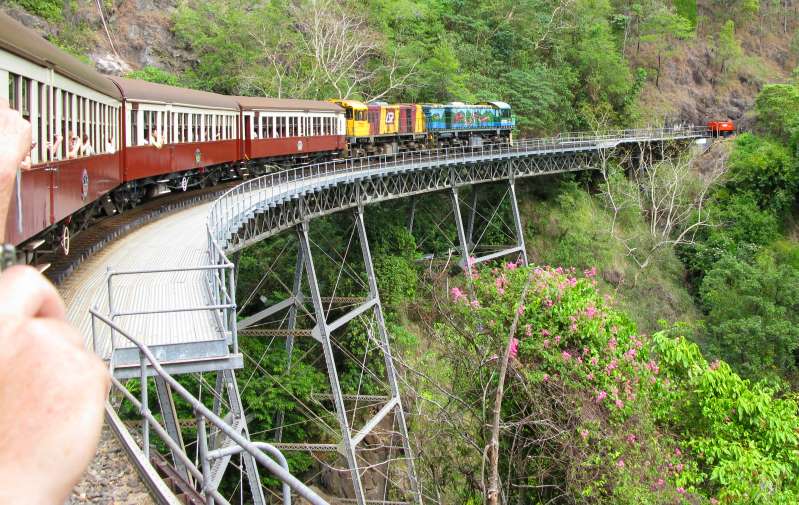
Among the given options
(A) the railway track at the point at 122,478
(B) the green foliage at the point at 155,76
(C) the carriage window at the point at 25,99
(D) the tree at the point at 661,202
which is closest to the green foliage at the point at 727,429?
(A) the railway track at the point at 122,478

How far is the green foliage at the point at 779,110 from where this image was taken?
145 ft

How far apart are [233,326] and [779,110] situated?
4370cm

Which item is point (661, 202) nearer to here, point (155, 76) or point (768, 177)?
point (768, 177)

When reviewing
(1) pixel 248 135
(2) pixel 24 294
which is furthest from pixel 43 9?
(2) pixel 24 294

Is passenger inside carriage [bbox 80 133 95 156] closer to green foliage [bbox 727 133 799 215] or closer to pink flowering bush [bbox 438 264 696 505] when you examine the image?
pink flowering bush [bbox 438 264 696 505]

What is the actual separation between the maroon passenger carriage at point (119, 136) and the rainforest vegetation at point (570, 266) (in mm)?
2899

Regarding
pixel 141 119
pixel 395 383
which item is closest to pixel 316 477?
pixel 395 383

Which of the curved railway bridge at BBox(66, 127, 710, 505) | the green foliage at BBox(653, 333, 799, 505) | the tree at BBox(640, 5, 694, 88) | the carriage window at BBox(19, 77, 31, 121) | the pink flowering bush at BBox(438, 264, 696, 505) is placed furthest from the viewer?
the tree at BBox(640, 5, 694, 88)

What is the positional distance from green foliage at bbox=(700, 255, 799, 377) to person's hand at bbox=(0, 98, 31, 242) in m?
25.8

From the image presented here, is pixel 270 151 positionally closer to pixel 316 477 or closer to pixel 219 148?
pixel 219 148

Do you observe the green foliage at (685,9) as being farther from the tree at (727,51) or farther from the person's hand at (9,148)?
the person's hand at (9,148)

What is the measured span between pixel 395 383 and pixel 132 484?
49.8ft

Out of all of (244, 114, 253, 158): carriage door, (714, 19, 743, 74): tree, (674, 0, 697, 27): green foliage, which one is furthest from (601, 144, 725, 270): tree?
(674, 0, 697, 27): green foliage

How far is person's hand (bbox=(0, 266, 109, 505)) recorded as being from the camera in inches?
59.6
